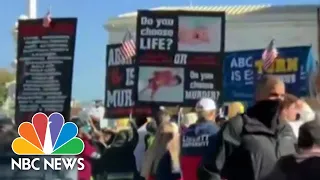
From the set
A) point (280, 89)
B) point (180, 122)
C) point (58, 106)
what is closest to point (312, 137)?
point (280, 89)

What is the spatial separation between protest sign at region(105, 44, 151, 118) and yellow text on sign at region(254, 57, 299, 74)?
2385 millimetres

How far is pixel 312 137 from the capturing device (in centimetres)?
487

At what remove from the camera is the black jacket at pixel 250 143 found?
21.2ft

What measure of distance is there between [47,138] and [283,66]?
20.5ft

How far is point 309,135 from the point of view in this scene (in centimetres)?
489

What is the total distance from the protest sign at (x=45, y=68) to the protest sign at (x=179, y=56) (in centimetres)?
113

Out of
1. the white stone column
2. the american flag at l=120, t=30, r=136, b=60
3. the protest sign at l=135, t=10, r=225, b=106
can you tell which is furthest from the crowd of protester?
the white stone column

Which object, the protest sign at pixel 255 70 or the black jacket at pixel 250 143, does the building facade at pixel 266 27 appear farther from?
the black jacket at pixel 250 143

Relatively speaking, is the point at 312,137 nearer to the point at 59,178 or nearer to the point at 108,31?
the point at 59,178

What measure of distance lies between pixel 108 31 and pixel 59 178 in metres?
32.8

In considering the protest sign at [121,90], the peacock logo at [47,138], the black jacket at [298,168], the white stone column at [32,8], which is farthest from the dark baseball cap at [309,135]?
the white stone column at [32,8]

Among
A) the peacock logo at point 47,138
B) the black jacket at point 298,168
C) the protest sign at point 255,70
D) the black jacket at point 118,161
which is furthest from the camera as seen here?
the protest sign at point 255,70

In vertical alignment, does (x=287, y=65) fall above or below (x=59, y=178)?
above

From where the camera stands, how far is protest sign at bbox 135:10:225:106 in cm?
1212
